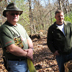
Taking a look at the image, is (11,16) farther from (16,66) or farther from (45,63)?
(45,63)

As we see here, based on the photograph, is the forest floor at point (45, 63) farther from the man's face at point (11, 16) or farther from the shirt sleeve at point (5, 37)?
the man's face at point (11, 16)

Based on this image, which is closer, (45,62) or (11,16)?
(11,16)

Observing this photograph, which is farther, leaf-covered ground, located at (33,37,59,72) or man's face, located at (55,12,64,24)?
leaf-covered ground, located at (33,37,59,72)

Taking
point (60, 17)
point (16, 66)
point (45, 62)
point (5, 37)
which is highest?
point (60, 17)

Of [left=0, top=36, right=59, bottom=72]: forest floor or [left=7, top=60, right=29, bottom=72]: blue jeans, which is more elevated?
[left=7, top=60, right=29, bottom=72]: blue jeans

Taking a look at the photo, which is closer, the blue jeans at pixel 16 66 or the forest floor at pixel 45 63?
the blue jeans at pixel 16 66

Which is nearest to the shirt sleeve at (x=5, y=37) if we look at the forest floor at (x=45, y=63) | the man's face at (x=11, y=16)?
the man's face at (x=11, y=16)

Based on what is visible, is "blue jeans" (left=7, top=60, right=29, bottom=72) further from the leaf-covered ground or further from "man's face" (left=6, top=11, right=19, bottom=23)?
the leaf-covered ground

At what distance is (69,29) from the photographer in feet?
7.86

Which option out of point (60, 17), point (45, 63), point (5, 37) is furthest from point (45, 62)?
point (5, 37)

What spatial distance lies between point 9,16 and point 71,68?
1.88m

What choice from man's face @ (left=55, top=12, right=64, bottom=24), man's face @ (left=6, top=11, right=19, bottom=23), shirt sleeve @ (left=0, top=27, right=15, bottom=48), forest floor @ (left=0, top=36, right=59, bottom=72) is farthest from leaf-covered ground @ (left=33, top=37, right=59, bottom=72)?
man's face @ (left=6, top=11, right=19, bottom=23)

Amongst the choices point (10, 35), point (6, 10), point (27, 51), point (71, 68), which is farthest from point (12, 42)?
point (71, 68)

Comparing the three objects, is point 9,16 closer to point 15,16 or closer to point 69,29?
point 15,16
